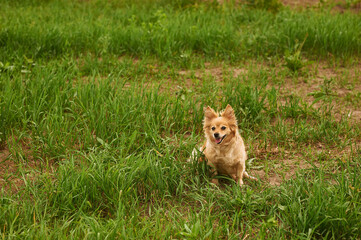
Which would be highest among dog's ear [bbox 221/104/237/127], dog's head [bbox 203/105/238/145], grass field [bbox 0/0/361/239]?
dog's ear [bbox 221/104/237/127]

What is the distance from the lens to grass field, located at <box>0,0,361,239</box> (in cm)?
313

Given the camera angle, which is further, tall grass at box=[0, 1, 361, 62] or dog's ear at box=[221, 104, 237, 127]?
tall grass at box=[0, 1, 361, 62]

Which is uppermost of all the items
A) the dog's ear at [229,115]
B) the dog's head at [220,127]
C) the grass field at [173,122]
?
the dog's ear at [229,115]

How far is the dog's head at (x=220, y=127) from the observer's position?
340 cm

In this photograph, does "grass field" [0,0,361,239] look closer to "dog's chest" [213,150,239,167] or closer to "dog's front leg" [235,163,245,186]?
"dog's front leg" [235,163,245,186]

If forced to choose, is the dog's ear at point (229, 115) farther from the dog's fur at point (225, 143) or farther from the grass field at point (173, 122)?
the grass field at point (173, 122)

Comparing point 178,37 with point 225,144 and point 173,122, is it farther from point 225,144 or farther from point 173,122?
point 225,144

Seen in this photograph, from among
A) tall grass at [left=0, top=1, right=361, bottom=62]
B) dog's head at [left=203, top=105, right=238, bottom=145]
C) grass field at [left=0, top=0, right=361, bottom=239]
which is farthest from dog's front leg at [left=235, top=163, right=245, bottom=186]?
tall grass at [left=0, top=1, right=361, bottom=62]

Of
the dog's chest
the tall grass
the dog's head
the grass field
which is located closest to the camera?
the grass field

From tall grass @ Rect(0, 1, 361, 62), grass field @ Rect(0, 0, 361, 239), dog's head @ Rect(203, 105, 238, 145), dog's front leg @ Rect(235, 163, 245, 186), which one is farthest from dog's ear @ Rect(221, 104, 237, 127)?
tall grass @ Rect(0, 1, 361, 62)

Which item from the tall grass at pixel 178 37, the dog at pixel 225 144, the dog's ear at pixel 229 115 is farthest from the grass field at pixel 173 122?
the dog's ear at pixel 229 115

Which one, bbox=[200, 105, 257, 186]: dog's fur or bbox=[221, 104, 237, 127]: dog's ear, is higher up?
bbox=[221, 104, 237, 127]: dog's ear

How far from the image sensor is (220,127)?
3.42 meters

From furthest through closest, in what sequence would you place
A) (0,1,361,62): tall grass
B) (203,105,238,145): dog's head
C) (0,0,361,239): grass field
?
(0,1,361,62): tall grass
(203,105,238,145): dog's head
(0,0,361,239): grass field
